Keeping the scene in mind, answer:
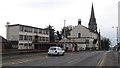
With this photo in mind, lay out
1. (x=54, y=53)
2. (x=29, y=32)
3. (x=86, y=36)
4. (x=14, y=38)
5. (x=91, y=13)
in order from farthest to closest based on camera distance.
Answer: (x=91, y=13), (x=86, y=36), (x=29, y=32), (x=14, y=38), (x=54, y=53)

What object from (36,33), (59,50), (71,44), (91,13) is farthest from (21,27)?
(91,13)

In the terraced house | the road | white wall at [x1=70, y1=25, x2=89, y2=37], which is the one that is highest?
white wall at [x1=70, y1=25, x2=89, y2=37]

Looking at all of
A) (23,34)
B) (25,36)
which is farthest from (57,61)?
(25,36)

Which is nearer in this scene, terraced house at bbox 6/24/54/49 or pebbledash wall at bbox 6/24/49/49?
terraced house at bbox 6/24/54/49

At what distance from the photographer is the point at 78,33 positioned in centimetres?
14062

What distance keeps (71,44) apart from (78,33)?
4681 centimetres

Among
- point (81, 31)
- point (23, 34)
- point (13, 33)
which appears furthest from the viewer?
point (81, 31)

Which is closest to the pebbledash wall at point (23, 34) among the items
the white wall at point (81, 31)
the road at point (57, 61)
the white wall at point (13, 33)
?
the white wall at point (13, 33)

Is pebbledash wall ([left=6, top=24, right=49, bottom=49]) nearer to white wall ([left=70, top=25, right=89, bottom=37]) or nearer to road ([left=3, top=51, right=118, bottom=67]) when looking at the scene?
road ([left=3, top=51, right=118, bottom=67])

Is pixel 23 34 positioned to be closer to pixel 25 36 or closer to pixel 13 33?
pixel 25 36

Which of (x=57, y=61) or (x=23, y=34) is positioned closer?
(x=57, y=61)

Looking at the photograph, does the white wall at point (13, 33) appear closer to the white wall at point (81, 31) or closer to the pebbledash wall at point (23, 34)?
the pebbledash wall at point (23, 34)

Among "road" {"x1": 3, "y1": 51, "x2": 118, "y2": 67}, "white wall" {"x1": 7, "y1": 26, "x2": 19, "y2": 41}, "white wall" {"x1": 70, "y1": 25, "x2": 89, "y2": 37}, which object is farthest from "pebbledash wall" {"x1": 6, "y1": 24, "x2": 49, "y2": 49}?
"white wall" {"x1": 70, "y1": 25, "x2": 89, "y2": 37}

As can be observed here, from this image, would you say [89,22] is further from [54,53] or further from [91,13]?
[54,53]
